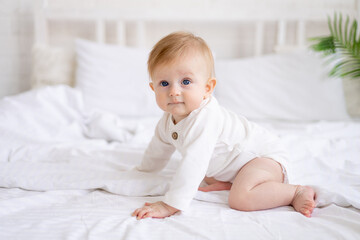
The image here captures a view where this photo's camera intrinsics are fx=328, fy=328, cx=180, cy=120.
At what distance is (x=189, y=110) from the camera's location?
876 millimetres

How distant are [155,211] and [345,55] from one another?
157 centimetres

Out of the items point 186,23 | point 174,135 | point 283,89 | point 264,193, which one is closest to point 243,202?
point 264,193

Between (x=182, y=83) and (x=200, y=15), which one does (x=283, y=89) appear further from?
(x=182, y=83)

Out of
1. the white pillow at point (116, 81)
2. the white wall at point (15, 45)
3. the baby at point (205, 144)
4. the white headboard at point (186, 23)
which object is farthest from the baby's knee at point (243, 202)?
the white wall at point (15, 45)

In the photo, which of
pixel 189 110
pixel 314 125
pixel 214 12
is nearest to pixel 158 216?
pixel 189 110

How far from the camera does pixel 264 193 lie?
32.3 inches

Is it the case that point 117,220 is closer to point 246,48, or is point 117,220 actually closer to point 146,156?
point 146,156

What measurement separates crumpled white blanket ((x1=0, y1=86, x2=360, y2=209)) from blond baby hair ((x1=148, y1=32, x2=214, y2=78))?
35 centimetres

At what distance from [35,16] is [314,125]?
6.24ft

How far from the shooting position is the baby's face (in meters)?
0.84

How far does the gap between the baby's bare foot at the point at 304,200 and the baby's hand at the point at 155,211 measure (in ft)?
0.99

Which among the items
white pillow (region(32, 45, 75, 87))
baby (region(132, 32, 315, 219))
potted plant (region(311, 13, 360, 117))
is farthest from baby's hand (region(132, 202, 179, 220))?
white pillow (region(32, 45, 75, 87))

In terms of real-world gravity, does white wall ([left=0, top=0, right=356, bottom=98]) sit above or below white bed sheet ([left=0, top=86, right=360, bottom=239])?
above

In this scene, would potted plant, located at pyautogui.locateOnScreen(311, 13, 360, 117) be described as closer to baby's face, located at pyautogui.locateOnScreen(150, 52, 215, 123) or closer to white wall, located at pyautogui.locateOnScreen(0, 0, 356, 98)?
white wall, located at pyautogui.locateOnScreen(0, 0, 356, 98)
